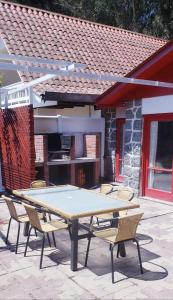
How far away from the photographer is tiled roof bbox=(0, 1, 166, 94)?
1092 cm

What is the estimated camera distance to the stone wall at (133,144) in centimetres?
909

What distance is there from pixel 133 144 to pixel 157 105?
1375 mm

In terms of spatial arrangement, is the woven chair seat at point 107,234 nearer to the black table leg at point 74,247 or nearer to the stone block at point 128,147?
the black table leg at point 74,247

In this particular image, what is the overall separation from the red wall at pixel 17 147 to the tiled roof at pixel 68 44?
125 centimetres

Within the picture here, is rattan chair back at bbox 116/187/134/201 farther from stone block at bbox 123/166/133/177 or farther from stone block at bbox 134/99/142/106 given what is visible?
stone block at bbox 134/99/142/106

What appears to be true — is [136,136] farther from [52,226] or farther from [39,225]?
[39,225]

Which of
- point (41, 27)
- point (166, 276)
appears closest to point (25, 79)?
point (41, 27)

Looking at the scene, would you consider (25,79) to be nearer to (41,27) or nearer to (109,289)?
(41,27)

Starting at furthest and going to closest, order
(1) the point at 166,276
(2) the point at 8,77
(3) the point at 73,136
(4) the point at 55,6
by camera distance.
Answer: (4) the point at 55,6 → (2) the point at 8,77 → (3) the point at 73,136 → (1) the point at 166,276

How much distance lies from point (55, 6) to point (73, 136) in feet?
52.4

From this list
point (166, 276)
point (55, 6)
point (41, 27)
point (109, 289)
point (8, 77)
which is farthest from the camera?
point (55, 6)

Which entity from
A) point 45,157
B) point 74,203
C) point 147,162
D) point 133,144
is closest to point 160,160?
point 147,162

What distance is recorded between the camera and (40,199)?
541 centimetres

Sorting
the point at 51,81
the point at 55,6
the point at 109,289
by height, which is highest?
the point at 55,6
